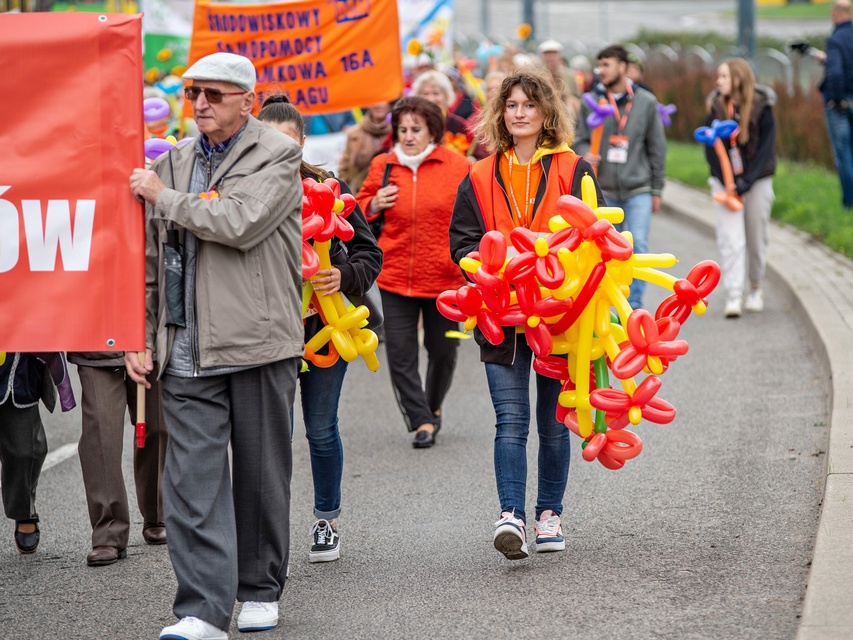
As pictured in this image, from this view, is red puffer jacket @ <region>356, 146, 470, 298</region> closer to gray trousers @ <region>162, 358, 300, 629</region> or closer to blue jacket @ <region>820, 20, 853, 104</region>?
gray trousers @ <region>162, 358, 300, 629</region>

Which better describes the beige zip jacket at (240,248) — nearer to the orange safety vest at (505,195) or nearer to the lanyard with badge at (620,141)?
A: the orange safety vest at (505,195)

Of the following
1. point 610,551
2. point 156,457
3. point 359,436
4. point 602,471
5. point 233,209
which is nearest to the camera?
point 233,209

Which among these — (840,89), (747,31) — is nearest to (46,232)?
(840,89)

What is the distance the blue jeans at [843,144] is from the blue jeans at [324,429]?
10642mm

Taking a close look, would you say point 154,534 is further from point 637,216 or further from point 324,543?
point 637,216

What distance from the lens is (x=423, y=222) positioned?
784 centimetres

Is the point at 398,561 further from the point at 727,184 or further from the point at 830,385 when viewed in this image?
the point at 727,184

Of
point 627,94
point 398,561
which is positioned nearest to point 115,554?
point 398,561

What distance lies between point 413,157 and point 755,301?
4.68 metres

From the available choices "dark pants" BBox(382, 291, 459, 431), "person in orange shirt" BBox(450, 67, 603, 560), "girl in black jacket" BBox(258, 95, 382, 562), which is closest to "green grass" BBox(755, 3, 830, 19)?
"dark pants" BBox(382, 291, 459, 431)

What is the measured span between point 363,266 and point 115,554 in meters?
1.60

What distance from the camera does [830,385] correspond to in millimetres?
8492

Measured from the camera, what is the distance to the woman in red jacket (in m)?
7.77

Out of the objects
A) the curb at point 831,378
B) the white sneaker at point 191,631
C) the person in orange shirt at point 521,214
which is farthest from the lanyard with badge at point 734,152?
the white sneaker at point 191,631
